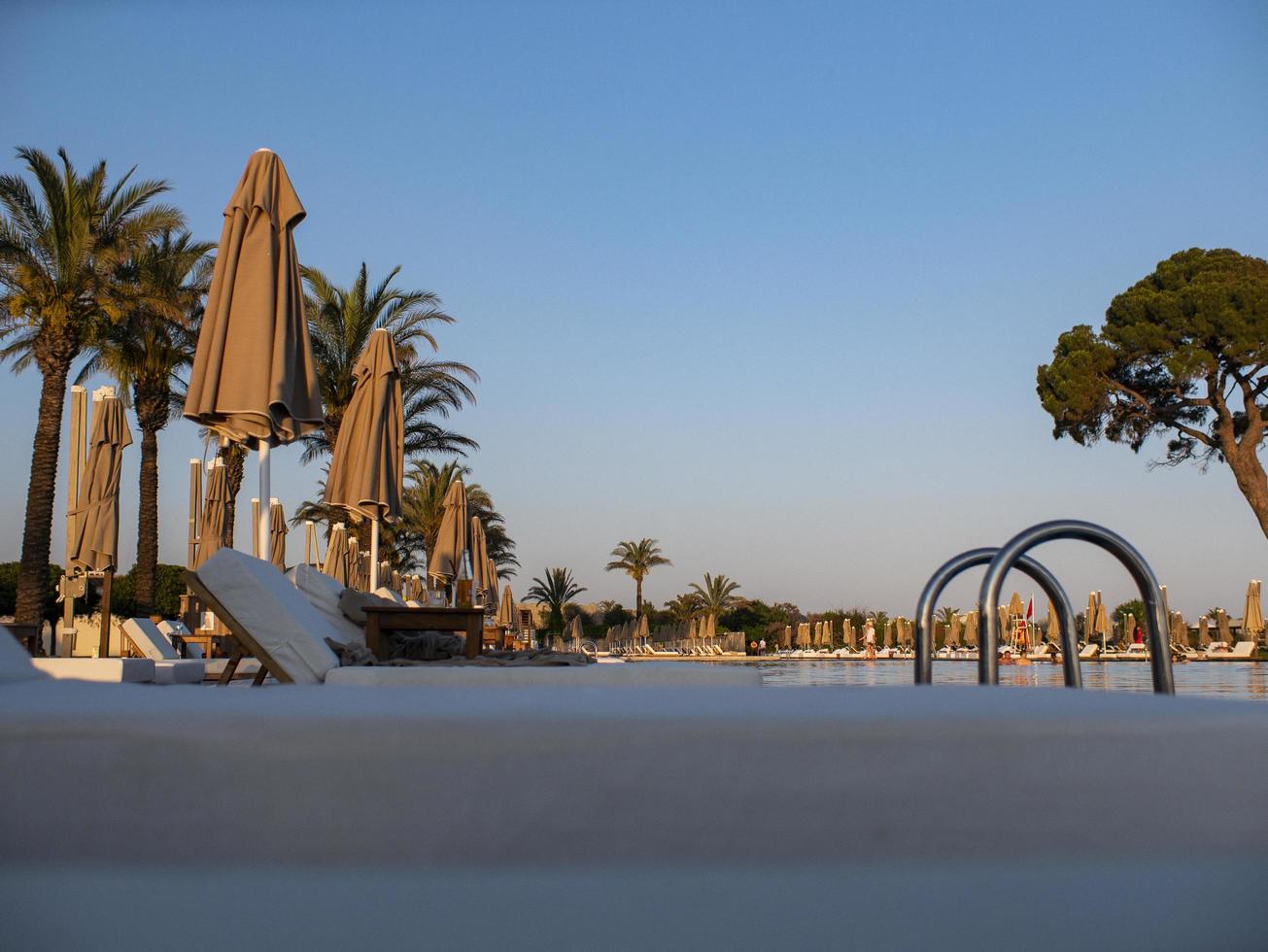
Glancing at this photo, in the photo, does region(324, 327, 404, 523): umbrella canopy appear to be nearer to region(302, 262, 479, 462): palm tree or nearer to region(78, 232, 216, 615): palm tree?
region(302, 262, 479, 462): palm tree

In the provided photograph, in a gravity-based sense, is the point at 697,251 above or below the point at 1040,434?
above

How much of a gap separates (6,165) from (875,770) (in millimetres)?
19016

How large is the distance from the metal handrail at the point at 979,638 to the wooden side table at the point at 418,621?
3730mm

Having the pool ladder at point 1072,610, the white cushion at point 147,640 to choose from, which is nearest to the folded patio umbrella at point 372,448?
the white cushion at point 147,640

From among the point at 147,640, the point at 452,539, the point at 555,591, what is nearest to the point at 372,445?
the point at 147,640

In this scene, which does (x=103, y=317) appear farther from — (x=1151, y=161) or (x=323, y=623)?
(x=1151, y=161)

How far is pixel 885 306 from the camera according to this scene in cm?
3003

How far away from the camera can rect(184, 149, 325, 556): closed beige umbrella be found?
307 inches

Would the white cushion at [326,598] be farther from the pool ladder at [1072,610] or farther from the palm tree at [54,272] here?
the palm tree at [54,272]

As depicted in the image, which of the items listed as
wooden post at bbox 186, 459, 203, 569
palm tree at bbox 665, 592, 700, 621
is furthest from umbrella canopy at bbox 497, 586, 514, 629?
palm tree at bbox 665, 592, 700, 621

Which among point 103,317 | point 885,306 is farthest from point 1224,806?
point 885,306

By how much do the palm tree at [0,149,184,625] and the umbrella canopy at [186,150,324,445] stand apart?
348 inches

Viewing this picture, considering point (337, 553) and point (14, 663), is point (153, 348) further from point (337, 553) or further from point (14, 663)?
point (14, 663)

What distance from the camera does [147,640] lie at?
10.8 metres
